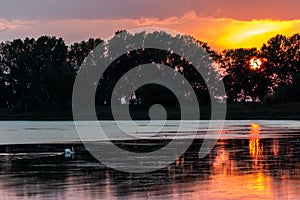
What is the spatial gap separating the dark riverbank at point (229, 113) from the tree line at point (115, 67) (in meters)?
2.38

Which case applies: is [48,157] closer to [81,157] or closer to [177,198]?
[81,157]

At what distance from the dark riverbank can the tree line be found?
7.80ft

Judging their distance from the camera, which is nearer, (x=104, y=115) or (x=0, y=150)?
(x=0, y=150)

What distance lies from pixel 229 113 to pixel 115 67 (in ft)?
89.5

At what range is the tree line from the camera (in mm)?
131625

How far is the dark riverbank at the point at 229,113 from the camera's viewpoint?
11206 centimetres

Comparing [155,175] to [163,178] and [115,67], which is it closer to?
[163,178]

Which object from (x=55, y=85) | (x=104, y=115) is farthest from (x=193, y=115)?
(x=55, y=85)

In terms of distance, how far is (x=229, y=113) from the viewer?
11762 cm

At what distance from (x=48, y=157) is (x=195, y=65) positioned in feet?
363

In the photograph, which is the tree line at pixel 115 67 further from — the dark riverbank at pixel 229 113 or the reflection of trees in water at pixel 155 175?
the reflection of trees in water at pixel 155 175

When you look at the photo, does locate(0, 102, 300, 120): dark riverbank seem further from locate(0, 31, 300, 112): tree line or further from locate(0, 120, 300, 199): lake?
locate(0, 120, 300, 199): lake

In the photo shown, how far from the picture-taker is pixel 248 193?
61.8 ft

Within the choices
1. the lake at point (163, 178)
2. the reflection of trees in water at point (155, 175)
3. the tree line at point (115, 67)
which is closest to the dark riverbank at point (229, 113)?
the tree line at point (115, 67)
